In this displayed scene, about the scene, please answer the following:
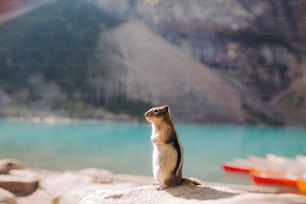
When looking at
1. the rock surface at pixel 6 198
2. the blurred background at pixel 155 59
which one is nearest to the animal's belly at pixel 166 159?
the rock surface at pixel 6 198

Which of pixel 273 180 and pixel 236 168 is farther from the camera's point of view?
pixel 236 168

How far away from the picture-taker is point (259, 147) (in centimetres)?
737

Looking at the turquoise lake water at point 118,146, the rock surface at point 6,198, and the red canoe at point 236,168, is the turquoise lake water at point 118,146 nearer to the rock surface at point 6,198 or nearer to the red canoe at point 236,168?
the red canoe at point 236,168

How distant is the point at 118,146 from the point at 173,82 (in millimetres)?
5200

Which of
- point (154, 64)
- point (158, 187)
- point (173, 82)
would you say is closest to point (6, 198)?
point (158, 187)

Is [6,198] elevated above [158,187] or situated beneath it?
situated beneath

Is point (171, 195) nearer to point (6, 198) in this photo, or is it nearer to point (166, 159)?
point (166, 159)

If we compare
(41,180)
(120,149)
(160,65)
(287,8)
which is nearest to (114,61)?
(160,65)

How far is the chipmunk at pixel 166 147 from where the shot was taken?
1867mm

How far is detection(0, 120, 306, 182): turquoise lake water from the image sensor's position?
17.8 feet

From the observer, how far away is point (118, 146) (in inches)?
280

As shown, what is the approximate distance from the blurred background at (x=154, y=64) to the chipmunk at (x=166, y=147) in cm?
740

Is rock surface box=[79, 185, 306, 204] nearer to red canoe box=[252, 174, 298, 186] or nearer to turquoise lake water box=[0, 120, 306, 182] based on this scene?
red canoe box=[252, 174, 298, 186]

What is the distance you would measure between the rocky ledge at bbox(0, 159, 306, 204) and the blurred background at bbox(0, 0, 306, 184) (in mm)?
5872
